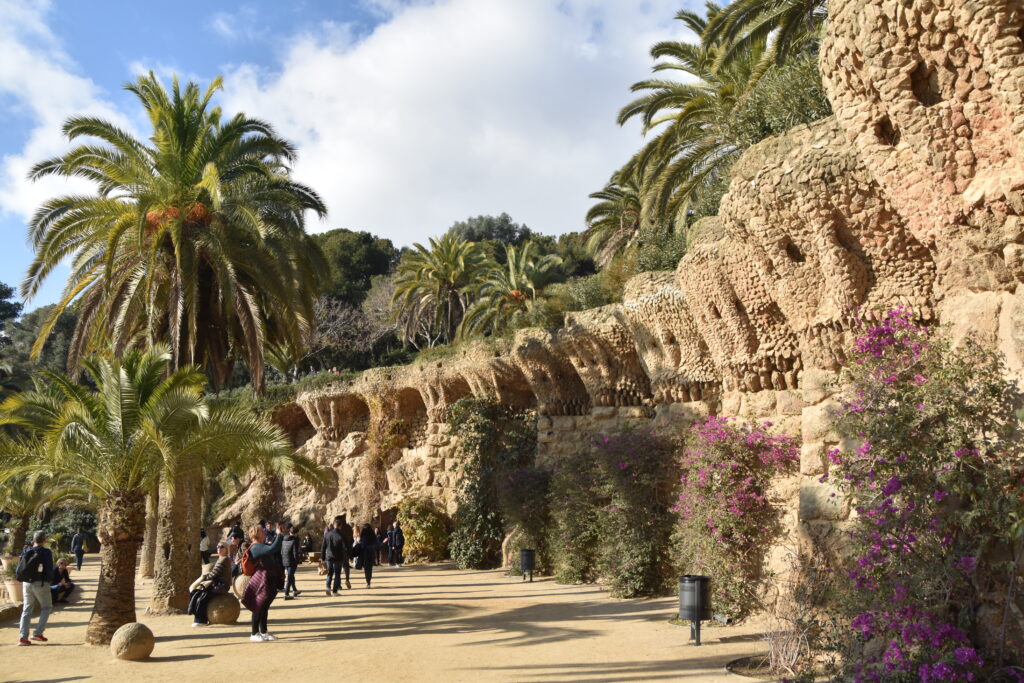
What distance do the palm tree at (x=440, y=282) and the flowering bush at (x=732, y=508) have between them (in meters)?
24.1

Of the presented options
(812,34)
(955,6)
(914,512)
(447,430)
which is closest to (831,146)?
(955,6)

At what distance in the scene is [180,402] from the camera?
10383 millimetres

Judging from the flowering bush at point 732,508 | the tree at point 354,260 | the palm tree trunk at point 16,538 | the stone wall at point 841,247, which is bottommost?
the palm tree trunk at point 16,538

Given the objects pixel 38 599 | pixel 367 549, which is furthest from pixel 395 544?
pixel 38 599

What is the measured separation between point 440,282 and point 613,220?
11.2m

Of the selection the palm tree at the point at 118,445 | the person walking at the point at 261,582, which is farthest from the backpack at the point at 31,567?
the person walking at the point at 261,582

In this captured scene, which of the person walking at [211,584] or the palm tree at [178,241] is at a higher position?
the palm tree at [178,241]

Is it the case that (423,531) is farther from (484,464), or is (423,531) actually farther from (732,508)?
(732,508)

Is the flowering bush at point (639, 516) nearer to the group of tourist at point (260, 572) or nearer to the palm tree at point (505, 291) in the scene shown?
the group of tourist at point (260, 572)

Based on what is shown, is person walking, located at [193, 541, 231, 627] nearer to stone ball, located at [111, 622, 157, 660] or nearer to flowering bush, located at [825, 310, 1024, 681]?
stone ball, located at [111, 622, 157, 660]

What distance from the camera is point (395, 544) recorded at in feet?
69.3

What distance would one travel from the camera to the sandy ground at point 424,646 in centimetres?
806

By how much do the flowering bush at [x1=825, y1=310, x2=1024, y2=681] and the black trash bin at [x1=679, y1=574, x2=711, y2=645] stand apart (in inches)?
67.4

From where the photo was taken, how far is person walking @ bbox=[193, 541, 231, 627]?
1120cm
